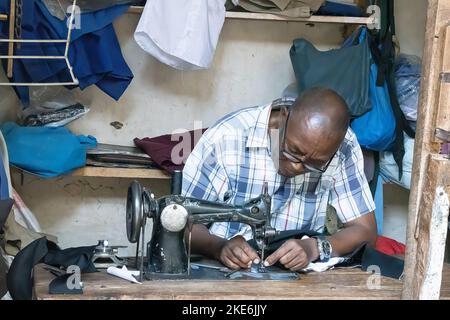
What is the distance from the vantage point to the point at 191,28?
134 inches

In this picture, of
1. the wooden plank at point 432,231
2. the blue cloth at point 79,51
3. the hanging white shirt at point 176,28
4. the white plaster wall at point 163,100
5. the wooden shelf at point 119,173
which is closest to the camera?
the wooden plank at point 432,231

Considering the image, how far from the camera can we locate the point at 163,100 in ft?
12.8

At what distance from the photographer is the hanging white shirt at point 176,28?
3.38 m

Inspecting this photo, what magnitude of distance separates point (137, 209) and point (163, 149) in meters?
1.40

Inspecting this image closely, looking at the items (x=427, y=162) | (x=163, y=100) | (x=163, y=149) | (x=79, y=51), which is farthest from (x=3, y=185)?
(x=163, y=100)

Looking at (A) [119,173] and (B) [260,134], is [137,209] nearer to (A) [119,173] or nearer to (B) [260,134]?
(B) [260,134]

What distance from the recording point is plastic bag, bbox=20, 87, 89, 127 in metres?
3.58

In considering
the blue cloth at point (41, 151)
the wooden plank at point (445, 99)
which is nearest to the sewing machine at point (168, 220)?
the wooden plank at point (445, 99)

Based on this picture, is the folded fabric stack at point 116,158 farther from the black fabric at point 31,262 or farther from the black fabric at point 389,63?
the black fabric at point 31,262

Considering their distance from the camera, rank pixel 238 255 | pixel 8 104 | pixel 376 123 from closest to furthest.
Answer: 1. pixel 238 255
2. pixel 376 123
3. pixel 8 104

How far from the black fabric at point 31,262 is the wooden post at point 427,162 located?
88 cm

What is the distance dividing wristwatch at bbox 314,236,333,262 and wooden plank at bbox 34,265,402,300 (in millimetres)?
203
